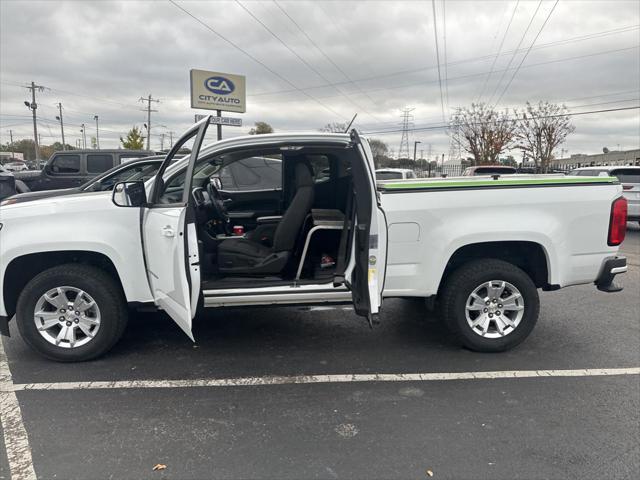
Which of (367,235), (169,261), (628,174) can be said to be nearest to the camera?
(169,261)

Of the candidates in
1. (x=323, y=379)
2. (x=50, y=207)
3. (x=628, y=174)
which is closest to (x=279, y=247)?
(x=323, y=379)

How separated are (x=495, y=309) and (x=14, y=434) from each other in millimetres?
3701

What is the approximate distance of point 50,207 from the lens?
3627mm

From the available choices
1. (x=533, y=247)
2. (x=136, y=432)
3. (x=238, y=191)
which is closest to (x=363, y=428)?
(x=136, y=432)

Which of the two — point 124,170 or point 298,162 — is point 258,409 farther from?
point 124,170

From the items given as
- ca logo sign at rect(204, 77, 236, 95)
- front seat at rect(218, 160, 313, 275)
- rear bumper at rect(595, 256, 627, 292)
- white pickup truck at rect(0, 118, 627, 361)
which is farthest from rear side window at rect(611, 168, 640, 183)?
ca logo sign at rect(204, 77, 236, 95)

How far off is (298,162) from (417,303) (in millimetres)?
2387

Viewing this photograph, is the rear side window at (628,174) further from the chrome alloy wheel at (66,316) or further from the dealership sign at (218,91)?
the dealership sign at (218,91)

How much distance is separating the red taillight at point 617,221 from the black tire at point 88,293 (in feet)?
13.9

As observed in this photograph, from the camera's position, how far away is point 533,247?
4.09 metres

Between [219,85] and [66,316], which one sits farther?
[219,85]

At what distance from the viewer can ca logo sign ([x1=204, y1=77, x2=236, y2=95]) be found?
26188mm

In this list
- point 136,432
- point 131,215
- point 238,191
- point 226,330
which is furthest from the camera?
point 238,191

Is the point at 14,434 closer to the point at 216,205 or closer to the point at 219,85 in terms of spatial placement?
the point at 216,205
